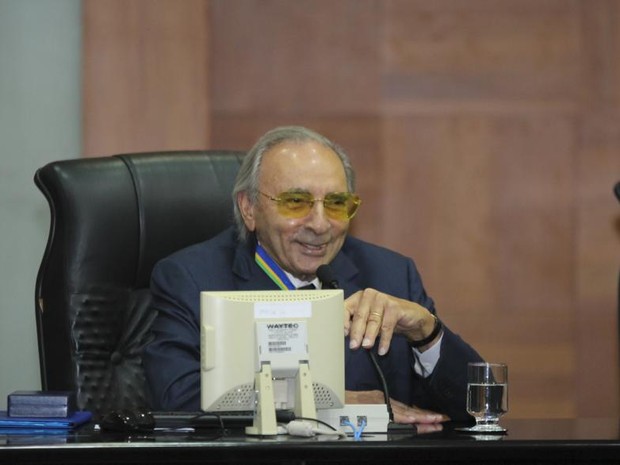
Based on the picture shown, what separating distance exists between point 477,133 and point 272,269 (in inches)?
51.4

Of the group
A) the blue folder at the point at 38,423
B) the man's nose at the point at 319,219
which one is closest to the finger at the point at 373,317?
the man's nose at the point at 319,219

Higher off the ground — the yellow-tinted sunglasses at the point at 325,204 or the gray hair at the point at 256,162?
the gray hair at the point at 256,162

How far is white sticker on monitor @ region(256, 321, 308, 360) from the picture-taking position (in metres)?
2.24

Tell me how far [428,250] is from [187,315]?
141 cm

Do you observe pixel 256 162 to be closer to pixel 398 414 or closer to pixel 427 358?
pixel 427 358

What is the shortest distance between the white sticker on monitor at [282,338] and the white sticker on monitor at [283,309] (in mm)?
13

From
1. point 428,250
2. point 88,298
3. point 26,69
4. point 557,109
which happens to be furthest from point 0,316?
point 557,109

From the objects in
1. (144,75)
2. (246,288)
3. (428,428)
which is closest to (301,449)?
(428,428)

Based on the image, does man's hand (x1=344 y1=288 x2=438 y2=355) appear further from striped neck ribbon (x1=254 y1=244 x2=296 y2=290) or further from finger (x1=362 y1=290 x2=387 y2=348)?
striped neck ribbon (x1=254 y1=244 x2=296 y2=290)

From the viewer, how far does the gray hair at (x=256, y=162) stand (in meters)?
3.15

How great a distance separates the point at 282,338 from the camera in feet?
7.38

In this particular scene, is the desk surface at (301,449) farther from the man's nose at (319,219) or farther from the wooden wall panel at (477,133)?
the wooden wall panel at (477,133)

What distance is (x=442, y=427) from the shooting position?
2482 mm

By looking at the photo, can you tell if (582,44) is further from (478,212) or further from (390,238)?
(390,238)
